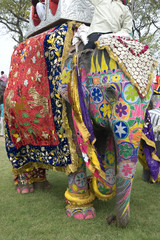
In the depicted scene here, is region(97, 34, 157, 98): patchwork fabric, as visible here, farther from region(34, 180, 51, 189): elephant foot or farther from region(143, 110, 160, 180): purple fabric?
region(34, 180, 51, 189): elephant foot

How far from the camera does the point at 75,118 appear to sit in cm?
220

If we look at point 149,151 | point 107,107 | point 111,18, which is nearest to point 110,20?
point 111,18

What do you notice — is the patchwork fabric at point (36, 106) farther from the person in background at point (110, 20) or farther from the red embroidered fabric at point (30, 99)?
the person in background at point (110, 20)

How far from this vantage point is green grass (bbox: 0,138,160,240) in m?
2.13

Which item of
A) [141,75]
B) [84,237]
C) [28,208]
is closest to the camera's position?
[141,75]

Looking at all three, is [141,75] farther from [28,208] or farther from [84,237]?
[28,208]

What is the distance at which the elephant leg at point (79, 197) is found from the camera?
97.1 inches

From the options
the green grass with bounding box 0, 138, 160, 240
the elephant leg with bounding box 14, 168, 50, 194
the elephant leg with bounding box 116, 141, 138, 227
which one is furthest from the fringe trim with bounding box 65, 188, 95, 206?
Answer: the elephant leg with bounding box 14, 168, 50, 194

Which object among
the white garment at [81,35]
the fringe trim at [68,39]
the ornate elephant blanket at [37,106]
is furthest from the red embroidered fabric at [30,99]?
the white garment at [81,35]

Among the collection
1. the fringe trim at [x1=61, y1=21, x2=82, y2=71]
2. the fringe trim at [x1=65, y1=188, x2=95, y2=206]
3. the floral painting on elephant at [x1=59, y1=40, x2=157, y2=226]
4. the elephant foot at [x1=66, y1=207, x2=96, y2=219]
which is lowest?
the elephant foot at [x1=66, y1=207, x2=96, y2=219]

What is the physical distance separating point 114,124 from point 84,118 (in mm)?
260

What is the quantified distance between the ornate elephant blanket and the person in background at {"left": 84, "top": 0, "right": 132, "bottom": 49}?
0.32m

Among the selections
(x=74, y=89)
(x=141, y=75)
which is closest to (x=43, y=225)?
(x=74, y=89)

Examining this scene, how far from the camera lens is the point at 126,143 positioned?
77.6 inches
